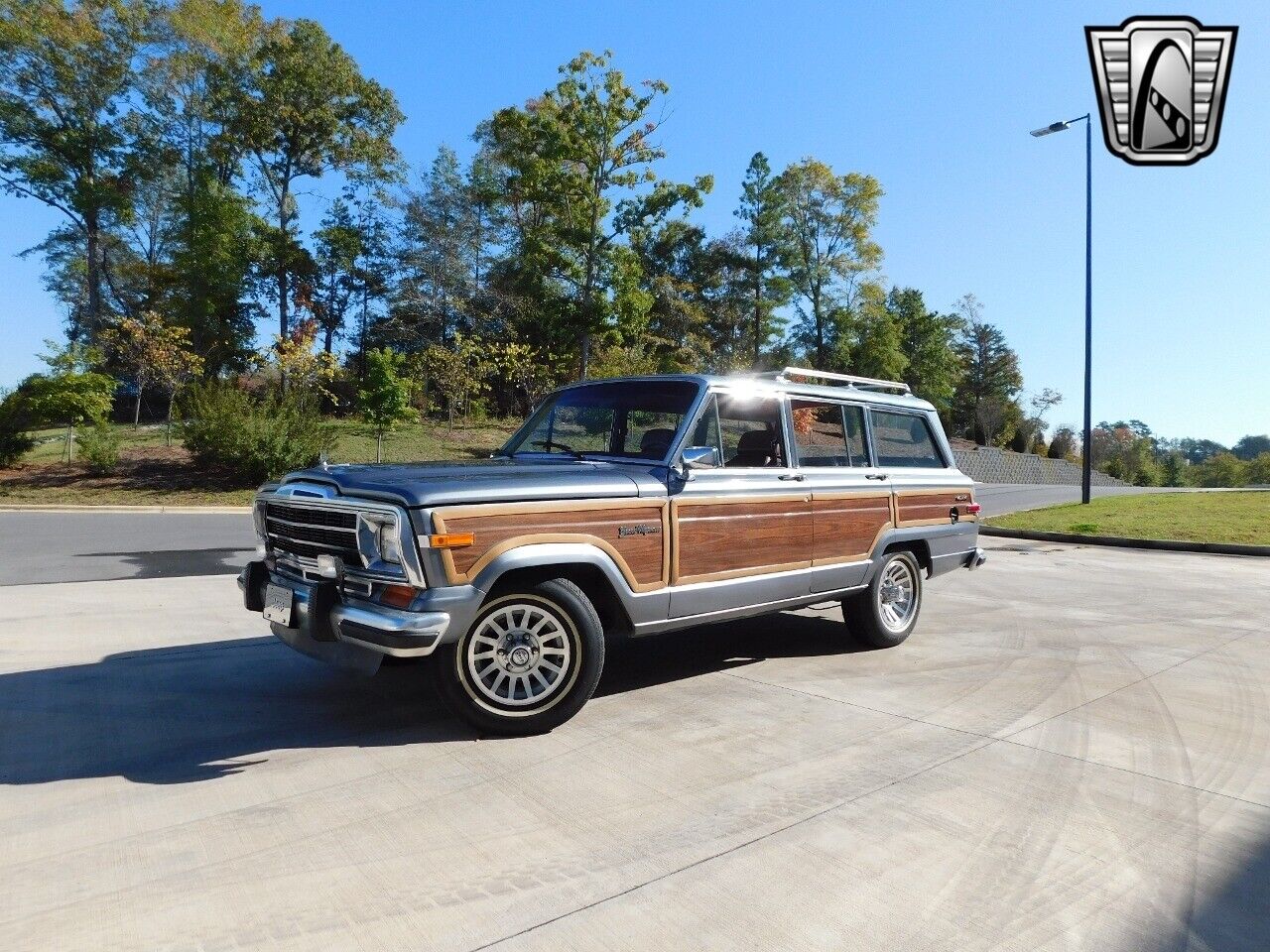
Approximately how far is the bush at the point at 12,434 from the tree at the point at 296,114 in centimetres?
1448

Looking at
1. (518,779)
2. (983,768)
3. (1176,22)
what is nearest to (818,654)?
(983,768)

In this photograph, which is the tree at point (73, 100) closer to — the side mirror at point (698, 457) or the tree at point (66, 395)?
the tree at point (66, 395)

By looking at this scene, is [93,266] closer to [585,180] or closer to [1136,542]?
[585,180]

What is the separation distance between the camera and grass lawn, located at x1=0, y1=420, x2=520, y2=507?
1916cm

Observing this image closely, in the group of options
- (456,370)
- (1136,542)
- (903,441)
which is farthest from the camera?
(456,370)

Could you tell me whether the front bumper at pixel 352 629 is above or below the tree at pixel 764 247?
below

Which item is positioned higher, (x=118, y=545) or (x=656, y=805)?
(x=118, y=545)

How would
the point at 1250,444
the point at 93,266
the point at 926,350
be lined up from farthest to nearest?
the point at 1250,444 < the point at 926,350 < the point at 93,266

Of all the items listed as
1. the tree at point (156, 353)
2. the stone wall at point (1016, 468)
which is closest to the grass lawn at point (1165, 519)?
the stone wall at point (1016, 468)

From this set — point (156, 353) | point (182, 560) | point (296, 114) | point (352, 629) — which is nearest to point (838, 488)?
point (352, 629)

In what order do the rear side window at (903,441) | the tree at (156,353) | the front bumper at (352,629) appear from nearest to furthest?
the front bumper at (352,629)
the rear side window at (903,441)
the tree at (156,353)

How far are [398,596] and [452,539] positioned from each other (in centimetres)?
36

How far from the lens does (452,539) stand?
3760 mm

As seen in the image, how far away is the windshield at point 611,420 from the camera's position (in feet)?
16.5
